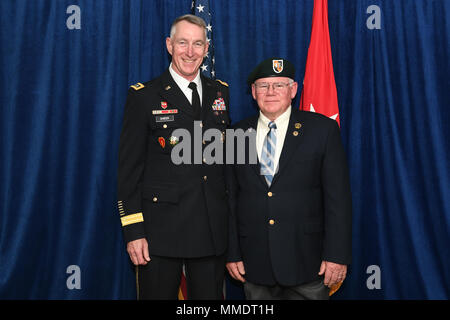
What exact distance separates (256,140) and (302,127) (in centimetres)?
26

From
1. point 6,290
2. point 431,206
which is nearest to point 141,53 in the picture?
point 6,290

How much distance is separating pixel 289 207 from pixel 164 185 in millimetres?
659

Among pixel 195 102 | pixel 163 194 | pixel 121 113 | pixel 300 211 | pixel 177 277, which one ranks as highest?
pixel 121 113

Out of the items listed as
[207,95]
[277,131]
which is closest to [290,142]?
[277,131]

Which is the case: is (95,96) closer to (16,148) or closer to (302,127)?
(16,148)

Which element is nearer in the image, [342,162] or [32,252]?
[342,162]

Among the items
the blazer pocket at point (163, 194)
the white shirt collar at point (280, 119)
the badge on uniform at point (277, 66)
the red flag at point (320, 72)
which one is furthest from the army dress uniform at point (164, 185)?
the red flag at point (320, 72)

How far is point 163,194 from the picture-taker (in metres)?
1.89

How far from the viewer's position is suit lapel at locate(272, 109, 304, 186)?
1910 mm

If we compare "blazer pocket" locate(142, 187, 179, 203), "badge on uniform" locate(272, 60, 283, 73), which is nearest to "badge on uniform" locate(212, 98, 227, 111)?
"badge on uniform" locate(272, 60, 283, 73)

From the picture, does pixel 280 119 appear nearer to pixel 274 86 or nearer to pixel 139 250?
pixel 274 86

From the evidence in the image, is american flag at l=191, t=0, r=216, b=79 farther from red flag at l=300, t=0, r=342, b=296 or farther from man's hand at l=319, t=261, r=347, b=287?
man's hand at l=319, t=261, r=347, b=287

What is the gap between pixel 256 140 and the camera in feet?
6.64

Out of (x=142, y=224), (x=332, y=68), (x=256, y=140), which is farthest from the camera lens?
(x=332, y=68)
